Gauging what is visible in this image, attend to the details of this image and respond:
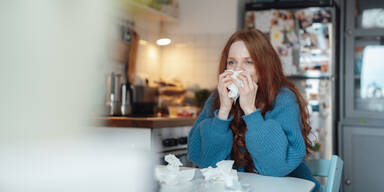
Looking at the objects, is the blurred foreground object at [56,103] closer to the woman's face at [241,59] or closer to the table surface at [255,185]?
the table surface at [255,185]

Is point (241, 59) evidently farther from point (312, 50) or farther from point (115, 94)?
point (312, 50)

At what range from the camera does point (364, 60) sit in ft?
10.1

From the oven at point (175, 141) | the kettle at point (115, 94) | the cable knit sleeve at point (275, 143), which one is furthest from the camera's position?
the kettle at point (115, 94)

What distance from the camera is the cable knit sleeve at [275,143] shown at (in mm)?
1167

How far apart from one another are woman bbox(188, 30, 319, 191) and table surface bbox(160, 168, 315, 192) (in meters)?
0.13

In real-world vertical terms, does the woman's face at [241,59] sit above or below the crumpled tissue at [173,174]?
above

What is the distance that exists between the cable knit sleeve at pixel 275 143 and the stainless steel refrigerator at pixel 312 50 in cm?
190

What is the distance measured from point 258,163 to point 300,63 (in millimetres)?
2058

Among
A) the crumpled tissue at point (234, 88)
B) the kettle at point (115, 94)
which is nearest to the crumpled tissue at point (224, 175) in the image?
the crumpled tissue at point (234, 88)

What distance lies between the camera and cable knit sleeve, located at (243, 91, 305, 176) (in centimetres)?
117

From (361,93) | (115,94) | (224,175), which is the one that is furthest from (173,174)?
(361,93)

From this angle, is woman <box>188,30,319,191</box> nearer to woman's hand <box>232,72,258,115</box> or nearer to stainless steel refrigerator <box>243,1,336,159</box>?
woman's hand <box>232,72,258,115</box>

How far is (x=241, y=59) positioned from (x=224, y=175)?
634 mm

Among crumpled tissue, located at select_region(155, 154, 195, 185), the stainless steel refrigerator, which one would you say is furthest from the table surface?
the stainless steel refrigerator
